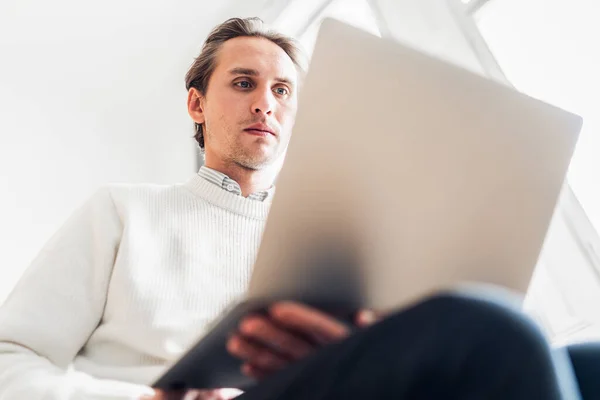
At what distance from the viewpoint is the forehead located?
1.36 metres

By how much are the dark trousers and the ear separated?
1.15 meters

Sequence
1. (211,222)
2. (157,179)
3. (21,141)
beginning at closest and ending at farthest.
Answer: (211,222) < (21,141) < (157,179)

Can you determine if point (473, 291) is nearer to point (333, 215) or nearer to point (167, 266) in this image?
point (333, 215)

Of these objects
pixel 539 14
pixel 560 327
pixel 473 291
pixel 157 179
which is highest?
pixel 157 179

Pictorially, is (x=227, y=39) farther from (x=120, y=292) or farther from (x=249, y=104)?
(x=120, y=292)

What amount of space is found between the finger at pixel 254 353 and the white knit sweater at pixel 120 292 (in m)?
0.33

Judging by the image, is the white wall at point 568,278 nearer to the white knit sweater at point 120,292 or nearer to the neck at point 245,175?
the neck at point 245,175

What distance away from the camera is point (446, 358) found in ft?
1.17

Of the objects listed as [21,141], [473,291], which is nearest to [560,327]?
[473,291]

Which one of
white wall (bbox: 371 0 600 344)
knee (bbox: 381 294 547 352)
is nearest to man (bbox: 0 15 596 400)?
knee (bbox: 381 294 547 352)

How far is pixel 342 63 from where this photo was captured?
57cm

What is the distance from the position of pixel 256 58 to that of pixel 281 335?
39.1 inches

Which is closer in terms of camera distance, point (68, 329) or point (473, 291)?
point (473, 291)

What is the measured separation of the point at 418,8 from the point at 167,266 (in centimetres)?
111
